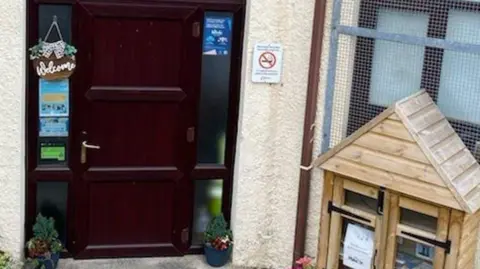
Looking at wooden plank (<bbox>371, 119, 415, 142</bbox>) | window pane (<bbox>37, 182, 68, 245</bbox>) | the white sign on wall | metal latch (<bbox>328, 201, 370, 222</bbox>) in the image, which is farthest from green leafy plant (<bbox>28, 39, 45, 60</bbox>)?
wooden plank (<bbox>371, 119, 415, 142</bbox>)

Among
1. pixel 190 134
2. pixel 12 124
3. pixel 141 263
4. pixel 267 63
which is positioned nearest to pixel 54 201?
pixel 12 124

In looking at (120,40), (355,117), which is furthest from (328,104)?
(120,40)

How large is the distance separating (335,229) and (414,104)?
116 centimetres

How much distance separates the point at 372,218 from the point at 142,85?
88.6 inches

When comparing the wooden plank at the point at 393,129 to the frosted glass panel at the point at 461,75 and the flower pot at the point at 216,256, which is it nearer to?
the frosted glass panel at the point at 461,75

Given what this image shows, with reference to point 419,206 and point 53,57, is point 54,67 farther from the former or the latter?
point 419,206

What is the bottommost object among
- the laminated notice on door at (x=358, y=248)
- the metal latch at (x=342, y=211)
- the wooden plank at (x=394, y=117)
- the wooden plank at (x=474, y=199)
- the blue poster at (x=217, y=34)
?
the laminated notice on door at (x=358, y=248)

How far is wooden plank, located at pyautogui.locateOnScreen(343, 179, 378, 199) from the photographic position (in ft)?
19.7

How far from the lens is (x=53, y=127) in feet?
22.4

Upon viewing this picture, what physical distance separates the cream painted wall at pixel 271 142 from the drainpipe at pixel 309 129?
0.09 meters

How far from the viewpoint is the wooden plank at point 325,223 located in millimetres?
6258

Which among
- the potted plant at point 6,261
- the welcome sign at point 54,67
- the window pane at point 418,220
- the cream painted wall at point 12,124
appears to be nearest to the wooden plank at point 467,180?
the window pane at point 418,220

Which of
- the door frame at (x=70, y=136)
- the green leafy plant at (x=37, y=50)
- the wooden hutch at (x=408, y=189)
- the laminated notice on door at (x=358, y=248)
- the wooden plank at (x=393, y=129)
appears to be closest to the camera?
the wooden hutch at (x=408, y=189)

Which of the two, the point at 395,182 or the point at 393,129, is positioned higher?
the point at 393,129
